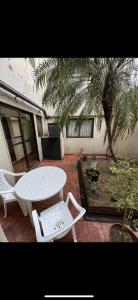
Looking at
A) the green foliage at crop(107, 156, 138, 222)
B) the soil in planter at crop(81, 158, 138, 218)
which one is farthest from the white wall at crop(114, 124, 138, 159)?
the green foliage at crop(107, 156, 138, 222)

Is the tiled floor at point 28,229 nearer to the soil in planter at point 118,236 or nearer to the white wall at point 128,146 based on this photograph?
the soil in planter at point 118,236

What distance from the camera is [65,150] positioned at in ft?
24.2

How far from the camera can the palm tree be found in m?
2.43

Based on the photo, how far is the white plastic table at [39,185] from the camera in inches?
79.1

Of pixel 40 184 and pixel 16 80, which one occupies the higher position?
pixel 16 80

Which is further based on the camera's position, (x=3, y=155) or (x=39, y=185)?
(x=3, y=155)

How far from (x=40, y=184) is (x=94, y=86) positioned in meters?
2.52

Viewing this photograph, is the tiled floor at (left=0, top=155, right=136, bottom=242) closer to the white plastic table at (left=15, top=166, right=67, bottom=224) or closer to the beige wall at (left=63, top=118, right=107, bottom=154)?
the white plastic table at (left=15, top=166, right=67, bottom=224)

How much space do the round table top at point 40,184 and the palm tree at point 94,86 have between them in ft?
4.28

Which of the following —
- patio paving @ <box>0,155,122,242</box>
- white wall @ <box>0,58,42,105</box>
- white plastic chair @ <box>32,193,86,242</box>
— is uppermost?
white wall @ <box>0,58,42,105</box>

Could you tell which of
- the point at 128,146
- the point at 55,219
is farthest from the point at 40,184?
the point at 128,146

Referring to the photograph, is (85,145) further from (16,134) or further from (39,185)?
(39,185)

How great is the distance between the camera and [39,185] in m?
2.30
